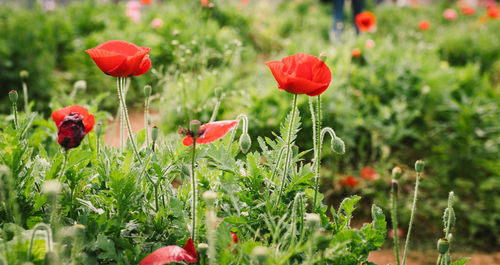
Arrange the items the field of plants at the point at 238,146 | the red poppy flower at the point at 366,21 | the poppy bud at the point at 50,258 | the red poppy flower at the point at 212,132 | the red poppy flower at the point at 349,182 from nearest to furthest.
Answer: the poppy bud at the point at 50,258 < the field of plants at the point at 238,146 < the red poppy flower at the point at 212,132 < the red poppy flower at the point at 349,182 < the red poppy flower at the point at 366,21

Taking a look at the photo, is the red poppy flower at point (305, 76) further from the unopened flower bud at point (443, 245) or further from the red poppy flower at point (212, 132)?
the unopened flower bud at point (443, 245)

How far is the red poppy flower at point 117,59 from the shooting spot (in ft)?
3.16

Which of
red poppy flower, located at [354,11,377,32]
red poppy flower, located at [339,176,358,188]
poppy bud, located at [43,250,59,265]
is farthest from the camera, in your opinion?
red poppy flower, located at [354,11,377,32]

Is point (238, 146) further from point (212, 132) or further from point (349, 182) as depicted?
point (349, 182)

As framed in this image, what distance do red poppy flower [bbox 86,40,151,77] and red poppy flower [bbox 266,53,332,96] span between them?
1.05 feet

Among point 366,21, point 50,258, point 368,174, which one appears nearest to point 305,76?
point 50,258

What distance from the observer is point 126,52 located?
1.02m

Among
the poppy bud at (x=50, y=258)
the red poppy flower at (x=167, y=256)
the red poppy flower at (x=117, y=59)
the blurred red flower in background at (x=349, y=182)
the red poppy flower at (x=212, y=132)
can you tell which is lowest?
the blurred red flower in background at (x=349, y=182)

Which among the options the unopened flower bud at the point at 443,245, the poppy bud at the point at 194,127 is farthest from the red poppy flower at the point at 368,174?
the poppy bud at the point at 194,127

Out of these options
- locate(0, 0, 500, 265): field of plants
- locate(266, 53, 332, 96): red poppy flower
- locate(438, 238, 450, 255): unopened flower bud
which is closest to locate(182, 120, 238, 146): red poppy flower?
locate(0, 0, 500, 265): field of plants

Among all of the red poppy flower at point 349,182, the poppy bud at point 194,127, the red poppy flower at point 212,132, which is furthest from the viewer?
the red poppy flower at point 349,182

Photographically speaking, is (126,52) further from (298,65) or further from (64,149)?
(298,65)

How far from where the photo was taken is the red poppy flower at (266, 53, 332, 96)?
3.05ft

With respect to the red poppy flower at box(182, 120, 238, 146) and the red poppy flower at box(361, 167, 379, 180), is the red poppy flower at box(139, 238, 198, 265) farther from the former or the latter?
the red poppy flower at box(361, 167, 379, 180)
